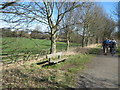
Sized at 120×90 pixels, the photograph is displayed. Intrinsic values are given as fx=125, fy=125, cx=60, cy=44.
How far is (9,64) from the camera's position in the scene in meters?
7.28

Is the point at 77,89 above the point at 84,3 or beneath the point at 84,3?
beneath

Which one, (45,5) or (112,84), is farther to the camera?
(45,5)

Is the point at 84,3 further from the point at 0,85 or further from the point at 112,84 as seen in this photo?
the point at 0,85

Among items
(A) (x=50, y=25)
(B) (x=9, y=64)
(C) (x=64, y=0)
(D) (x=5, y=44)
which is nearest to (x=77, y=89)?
(D) (x=5, y=44)

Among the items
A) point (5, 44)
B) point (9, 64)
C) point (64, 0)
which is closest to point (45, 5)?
point (64, 0)

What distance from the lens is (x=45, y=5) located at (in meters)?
9.57

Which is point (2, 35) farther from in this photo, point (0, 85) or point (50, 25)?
point (50, 25)

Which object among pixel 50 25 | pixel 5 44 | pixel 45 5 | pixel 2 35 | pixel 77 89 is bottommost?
pixel 77 89

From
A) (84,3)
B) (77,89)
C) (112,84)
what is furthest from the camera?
(84,3)

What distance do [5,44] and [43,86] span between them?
6.39 ft

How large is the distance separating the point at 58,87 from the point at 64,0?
7413 millimetres

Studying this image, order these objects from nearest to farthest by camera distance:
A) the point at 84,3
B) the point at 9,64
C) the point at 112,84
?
1. the point at 112,84
2. the point at 9,64
3. the point at 84,3

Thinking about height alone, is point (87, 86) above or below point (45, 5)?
below

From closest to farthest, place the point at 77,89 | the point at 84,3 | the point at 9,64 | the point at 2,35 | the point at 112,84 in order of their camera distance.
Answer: the point at 2,35 → the point at 77,89 → the point at 112,84 → the point at 9,64 → the point at 84,3
